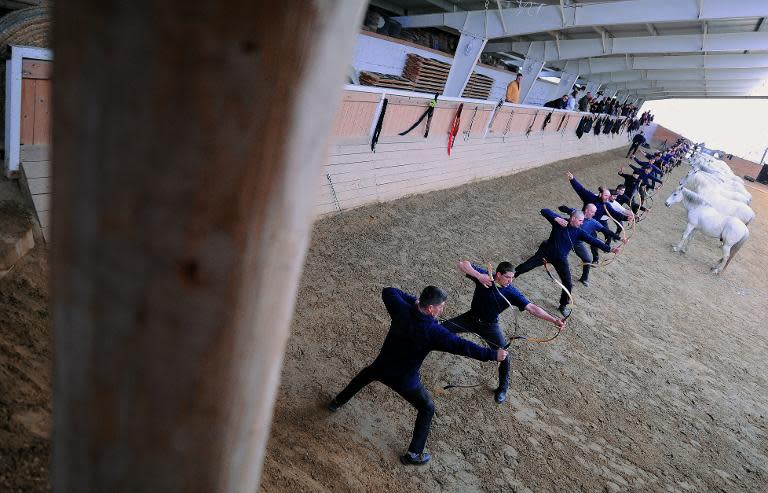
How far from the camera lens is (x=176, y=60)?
773mm

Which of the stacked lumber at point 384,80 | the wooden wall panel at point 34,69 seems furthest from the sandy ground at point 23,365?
the stacked lumber at point 384,80

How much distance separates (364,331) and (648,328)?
6.71 m

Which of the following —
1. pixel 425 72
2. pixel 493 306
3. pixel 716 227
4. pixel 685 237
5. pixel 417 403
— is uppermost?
pixel 425 72

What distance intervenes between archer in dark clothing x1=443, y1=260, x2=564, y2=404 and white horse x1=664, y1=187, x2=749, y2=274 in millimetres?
12335

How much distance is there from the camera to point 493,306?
6.38 metres

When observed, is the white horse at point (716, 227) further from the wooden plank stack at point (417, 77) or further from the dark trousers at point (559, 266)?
the wooden plank stack at point (417, 77)

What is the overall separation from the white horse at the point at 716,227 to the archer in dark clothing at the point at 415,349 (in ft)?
46.4

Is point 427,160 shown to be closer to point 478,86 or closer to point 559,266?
point 559,266

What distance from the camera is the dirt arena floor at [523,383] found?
539cm

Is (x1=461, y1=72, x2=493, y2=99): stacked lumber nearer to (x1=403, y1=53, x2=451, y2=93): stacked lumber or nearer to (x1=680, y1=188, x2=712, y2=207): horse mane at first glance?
(x1=403, y1=53, x2=451, y2=93): stacked lumber

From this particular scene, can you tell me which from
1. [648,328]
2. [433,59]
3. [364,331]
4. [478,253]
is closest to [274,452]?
[364,331]

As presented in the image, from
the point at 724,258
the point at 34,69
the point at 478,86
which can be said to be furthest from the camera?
the point at 478,86

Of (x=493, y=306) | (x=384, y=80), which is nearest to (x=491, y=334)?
(x=493, y=306)

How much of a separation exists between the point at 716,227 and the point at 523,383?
12187 mm
